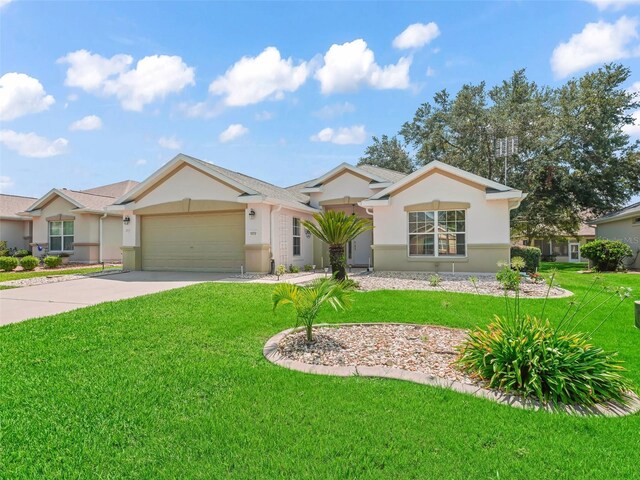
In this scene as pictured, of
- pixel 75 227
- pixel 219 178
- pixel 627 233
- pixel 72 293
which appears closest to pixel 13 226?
pixel 75 227

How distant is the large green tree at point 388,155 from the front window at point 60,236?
26882mm

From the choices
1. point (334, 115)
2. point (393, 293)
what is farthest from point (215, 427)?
point (334, 115)

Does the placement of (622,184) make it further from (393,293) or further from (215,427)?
(215,427)

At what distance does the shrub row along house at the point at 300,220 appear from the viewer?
1430cm

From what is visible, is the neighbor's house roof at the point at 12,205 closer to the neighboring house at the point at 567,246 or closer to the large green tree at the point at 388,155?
the large green tree at the point at 388,155

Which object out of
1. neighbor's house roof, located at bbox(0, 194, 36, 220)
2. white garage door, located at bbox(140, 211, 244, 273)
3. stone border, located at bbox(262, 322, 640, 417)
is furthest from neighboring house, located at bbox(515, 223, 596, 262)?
neighbor's house roof, located at bbox(0, 194, 36, 220)

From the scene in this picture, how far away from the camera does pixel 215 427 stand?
10.3ft

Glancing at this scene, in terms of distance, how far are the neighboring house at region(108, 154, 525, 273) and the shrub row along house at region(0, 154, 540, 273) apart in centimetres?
4

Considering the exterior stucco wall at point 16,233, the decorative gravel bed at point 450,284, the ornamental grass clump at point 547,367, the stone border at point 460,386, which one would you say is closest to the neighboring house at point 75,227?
the exterior stucco wall at point 16,233

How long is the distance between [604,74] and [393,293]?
2741 cm

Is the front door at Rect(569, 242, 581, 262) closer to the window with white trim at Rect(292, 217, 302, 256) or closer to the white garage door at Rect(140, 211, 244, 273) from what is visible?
the window with white trim at Rect(292, 217, 302, 256)

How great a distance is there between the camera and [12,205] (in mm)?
26234

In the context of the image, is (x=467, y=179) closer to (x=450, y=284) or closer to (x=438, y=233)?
(x=438, y=233)

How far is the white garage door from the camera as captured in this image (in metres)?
15.7
